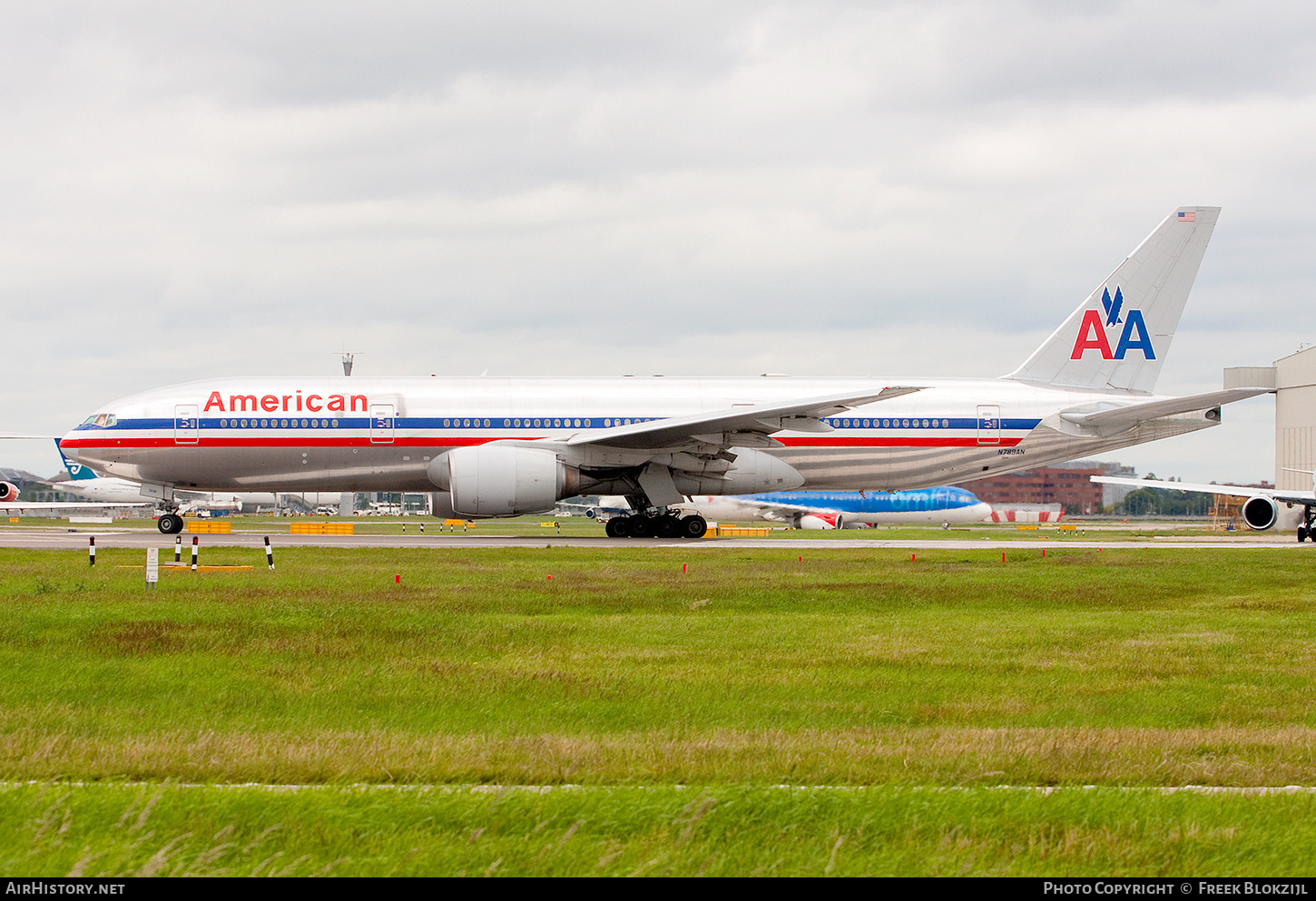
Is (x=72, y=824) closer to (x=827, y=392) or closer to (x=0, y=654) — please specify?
(x=0, y=654)

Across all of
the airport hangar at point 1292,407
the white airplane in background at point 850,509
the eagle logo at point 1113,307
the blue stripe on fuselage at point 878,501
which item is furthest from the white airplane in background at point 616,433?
the blue stripe on fuselage at point 878,501

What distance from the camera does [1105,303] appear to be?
33281 millimetres

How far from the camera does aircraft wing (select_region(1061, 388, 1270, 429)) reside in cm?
2962

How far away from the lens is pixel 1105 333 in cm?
3325

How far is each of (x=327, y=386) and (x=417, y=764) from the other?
25.4 metres

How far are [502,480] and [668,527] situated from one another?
5656mm

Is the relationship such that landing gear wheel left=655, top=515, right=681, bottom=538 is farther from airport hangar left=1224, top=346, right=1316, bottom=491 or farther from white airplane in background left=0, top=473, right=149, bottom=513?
airport hangar left=1224, top=346, right=1316, bottom=491

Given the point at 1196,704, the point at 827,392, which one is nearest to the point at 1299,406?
the point at 827,392

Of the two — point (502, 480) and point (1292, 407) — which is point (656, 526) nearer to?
point (502, 480)

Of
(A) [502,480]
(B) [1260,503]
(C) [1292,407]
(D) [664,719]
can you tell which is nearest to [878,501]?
(C) [1292,407]

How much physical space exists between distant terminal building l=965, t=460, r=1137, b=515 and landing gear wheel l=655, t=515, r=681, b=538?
9849cm

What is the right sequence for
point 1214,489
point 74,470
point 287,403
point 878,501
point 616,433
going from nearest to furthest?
point 616,433
point 287,403
point 1214,489
point 74,470
point 878,501

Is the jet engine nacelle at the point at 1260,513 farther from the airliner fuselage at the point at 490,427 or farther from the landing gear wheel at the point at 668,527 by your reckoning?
the landing gear wheel at the point at 668,527

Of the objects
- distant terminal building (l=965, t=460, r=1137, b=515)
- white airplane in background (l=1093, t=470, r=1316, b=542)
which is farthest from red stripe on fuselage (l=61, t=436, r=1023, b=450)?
distant terminal building (l=965, t=460, r=1137, b=515)
